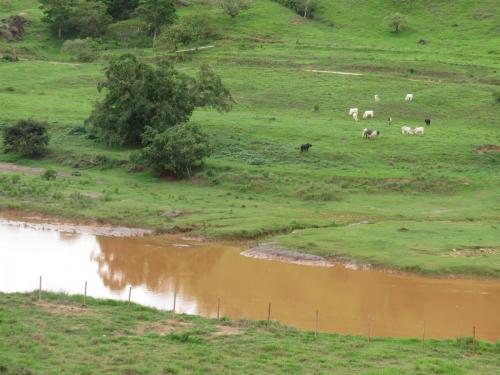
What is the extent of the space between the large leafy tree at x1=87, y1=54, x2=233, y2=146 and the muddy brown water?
15.4 metres

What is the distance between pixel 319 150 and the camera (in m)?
57.4

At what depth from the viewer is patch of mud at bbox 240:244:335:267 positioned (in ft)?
131

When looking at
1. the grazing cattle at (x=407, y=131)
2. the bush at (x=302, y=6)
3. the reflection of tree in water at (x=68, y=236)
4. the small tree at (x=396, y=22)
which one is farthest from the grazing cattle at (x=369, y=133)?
the bush at (x=302, y=6)

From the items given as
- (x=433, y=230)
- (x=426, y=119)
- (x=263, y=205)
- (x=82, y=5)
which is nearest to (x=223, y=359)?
(x=433, y=230)

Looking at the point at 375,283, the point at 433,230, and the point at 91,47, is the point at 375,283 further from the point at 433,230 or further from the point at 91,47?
the point at 91,47

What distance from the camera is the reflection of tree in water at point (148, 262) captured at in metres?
37.1

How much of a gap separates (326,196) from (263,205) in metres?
3.61

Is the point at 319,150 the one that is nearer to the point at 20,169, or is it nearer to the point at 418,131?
the point at 418,131

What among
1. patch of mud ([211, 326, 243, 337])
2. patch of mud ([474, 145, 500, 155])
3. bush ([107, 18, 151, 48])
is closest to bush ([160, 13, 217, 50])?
bush ([107, 18, 151, 48])

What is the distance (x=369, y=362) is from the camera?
82.6ft

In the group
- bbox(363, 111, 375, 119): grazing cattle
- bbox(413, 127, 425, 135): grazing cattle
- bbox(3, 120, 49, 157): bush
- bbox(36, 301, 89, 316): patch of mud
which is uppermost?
bbox(363, 111, 375, 119): grazing cattle

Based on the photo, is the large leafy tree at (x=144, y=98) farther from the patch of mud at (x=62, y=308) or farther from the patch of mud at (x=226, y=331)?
the patch of mud at (x=226, y=331)

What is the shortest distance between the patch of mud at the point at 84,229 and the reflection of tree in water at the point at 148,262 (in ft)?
2.57

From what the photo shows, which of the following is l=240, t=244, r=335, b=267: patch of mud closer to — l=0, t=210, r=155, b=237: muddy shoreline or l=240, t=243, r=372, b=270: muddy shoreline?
l=240, t=243, r=372, b=270: muddy shoreline
